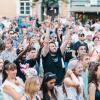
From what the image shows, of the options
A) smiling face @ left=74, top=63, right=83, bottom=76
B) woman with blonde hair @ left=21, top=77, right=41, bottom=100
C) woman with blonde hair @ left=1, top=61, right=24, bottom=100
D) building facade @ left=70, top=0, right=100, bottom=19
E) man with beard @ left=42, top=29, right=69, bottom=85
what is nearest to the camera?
woman with blonde hair @ left=21, top=77, right=41, bottom=100

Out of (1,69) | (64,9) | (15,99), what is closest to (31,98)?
(15,99)

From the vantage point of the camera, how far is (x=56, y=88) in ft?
26.3

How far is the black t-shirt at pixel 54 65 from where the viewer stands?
418 inches

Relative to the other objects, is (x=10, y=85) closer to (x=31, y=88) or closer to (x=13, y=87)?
(x=13, y=87)

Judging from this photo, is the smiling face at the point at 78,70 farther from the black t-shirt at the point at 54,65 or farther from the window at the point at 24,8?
the window at the point at 24,8

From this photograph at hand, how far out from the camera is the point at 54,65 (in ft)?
35.2

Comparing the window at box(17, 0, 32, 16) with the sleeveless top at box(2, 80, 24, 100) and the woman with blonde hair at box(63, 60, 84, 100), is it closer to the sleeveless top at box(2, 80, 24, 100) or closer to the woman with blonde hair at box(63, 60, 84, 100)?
the woman with blonde hair at box(63, 60, 84, 100)

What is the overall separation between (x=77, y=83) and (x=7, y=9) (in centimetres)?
3392

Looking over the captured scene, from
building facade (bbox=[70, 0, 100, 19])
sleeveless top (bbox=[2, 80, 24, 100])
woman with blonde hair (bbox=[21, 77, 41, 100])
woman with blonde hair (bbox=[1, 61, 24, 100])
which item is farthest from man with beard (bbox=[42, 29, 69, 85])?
building facade (bbox=[70, 0, 100, 19])

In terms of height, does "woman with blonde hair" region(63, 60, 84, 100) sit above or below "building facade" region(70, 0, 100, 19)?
above

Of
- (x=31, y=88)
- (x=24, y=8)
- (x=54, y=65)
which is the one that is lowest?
(x=24, y=8)

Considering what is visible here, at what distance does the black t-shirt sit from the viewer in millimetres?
10609

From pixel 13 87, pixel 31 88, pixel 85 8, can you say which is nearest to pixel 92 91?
pixel 31 88

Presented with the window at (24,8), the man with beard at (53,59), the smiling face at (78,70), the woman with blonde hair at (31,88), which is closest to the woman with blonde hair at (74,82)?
the smiling face at (78,70)
